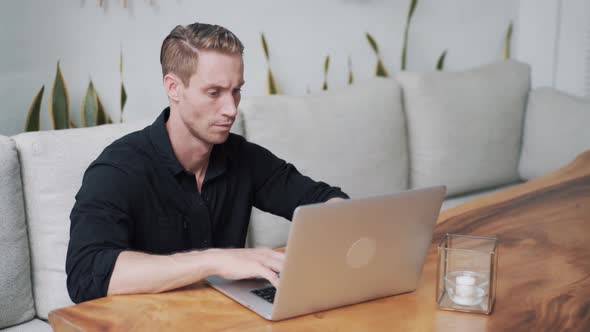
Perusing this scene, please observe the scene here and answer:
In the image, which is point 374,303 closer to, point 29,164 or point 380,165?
point 29,164

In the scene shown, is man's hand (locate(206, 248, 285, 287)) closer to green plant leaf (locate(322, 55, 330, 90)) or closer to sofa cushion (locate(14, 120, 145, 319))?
sofa cushion (locate(14, 120, 145, 319))

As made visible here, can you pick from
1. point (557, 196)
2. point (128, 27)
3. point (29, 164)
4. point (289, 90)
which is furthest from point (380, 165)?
point (29, 164)

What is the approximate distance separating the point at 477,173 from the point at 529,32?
1.07m

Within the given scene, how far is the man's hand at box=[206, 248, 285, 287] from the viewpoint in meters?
1.42

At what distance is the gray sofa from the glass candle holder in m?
0.93

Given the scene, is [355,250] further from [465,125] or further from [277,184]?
[465,125]

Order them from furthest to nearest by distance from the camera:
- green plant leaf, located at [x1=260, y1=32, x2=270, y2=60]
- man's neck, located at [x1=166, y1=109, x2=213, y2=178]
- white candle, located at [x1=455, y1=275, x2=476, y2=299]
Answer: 1. green plant leaf, located at [x1=260, y1=32, x2=270, y2=60]
2. man's neck, located at [x1=166, y1=109, x2=213, y2=178]
3. white candle, located at [x1=455, y1=275, x2=476, y2=299]

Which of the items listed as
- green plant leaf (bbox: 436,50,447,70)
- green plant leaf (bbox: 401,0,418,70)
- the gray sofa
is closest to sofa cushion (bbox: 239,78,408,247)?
the gray sofa

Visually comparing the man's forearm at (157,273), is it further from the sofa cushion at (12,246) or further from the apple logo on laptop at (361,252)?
the sofa cushion at (12,246)

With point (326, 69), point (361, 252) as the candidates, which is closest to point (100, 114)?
point (326, 69)

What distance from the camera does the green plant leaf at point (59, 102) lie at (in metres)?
2.42

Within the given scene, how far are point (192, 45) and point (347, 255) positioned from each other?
2.38 ft

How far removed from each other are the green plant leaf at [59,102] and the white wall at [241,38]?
0.04m

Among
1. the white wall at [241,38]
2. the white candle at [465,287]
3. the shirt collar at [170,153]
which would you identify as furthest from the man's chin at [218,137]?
the white wall at [241,38]
